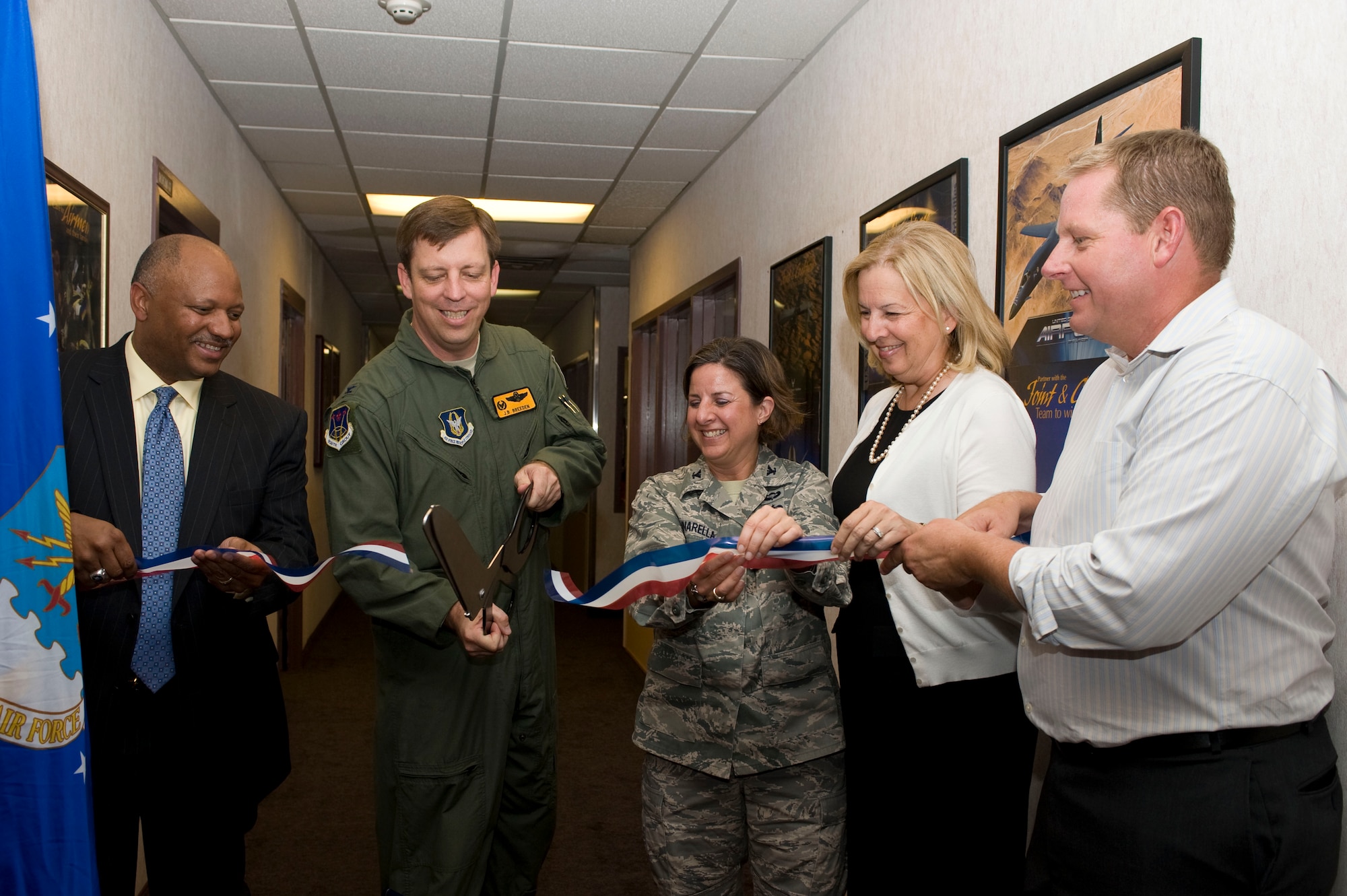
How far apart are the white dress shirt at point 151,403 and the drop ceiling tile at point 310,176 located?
→ 12.5ft

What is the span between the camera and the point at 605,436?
9.84m

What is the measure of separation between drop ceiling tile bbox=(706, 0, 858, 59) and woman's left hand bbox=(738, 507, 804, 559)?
7.48 ft

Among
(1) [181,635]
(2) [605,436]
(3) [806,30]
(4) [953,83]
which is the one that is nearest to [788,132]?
(3) [806,30]

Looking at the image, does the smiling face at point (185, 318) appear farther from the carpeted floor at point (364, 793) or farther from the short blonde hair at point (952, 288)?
the carpeted floor at point (364, 793)

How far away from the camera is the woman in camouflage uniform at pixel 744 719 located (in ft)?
6.79

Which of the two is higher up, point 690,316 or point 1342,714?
point 690,316

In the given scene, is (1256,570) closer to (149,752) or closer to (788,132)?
(149,752)

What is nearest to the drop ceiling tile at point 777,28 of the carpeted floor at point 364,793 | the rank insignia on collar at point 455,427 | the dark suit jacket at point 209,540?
the rank insignia on collar at point 455,427

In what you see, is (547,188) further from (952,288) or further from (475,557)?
(475,557)

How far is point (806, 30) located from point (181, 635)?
298 centimetres

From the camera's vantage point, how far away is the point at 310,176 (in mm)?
5879

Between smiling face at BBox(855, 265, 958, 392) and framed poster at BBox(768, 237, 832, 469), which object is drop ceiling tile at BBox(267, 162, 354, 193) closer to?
framed poster at BBox(768, 237, 832, 469)

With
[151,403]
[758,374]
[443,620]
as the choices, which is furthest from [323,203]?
[443,620]

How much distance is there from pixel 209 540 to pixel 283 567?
17cm
